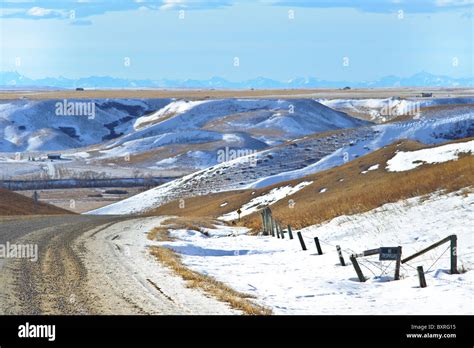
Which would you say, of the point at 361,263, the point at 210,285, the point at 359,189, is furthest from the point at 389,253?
the point at 359,189

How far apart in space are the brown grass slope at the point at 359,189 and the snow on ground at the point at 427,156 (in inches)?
35.6

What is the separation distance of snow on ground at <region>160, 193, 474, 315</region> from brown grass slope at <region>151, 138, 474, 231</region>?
5.51 feet

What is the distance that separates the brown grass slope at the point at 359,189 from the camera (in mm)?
33050

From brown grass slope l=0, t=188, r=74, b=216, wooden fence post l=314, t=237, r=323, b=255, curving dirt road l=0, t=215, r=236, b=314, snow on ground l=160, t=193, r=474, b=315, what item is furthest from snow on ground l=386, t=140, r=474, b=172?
brown grass slope l=0, t=188, r=74, b=216

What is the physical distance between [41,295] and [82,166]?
14702 centimetres

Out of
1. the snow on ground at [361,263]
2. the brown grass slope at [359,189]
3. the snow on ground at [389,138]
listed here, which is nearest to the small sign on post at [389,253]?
the snow on ground at [361,263]

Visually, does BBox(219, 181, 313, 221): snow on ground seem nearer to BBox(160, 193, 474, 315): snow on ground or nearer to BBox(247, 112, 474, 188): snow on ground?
BBox(247, 112, 474, 188): snow on ground

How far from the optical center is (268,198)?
71688 millimetres

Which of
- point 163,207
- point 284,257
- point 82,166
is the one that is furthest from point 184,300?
point 82,166

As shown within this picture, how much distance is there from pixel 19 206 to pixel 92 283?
48701mm

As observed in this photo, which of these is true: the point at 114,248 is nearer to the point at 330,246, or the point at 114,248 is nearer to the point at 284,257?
the point at 284,257

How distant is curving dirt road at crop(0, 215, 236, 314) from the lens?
52.4 feet

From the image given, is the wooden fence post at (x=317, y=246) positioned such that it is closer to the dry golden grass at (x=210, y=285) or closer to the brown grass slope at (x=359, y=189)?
the dry golden grass at (x=210, y=285)
